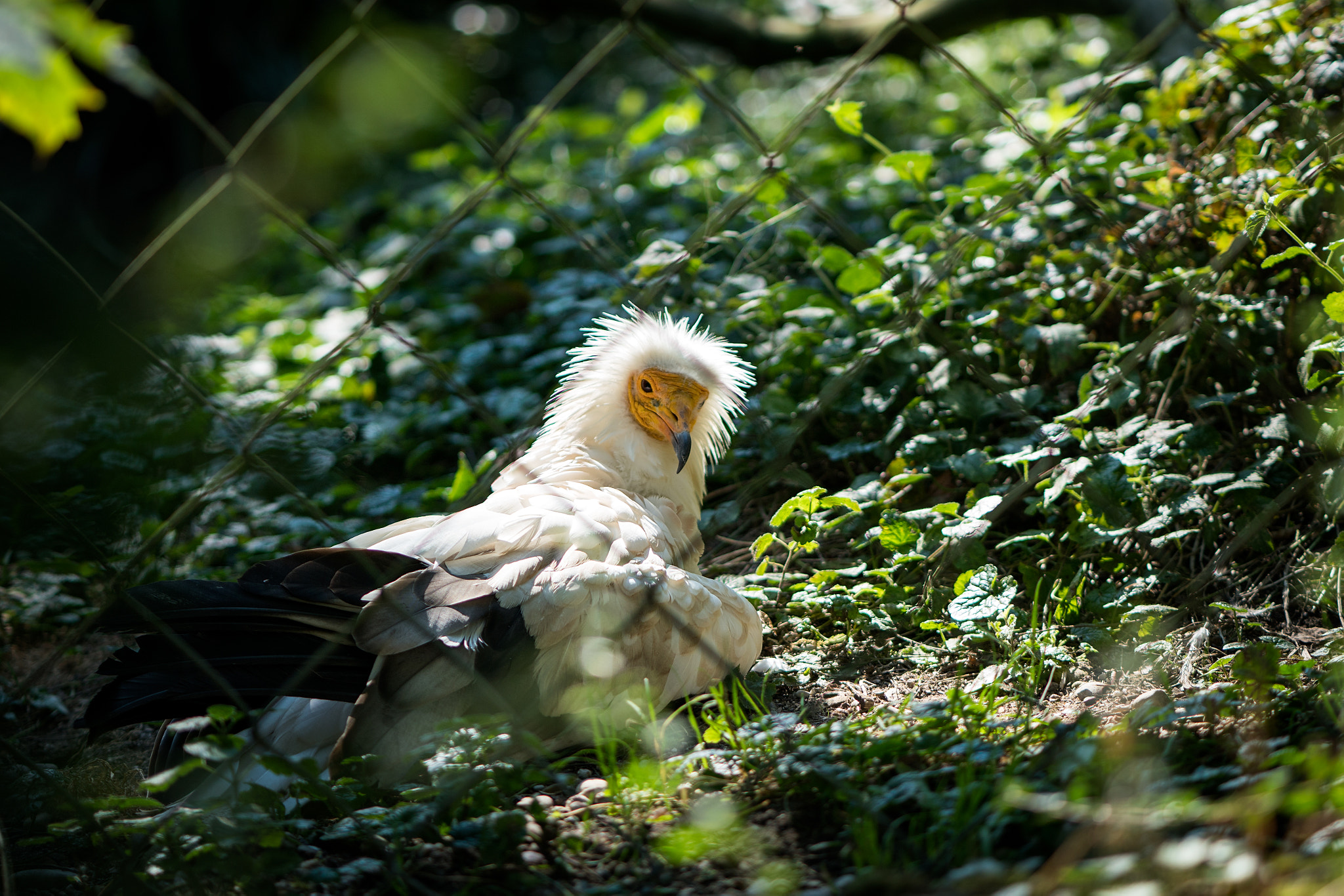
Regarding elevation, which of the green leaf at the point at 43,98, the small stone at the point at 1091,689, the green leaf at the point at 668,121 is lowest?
the small stone at the point at 1091,689

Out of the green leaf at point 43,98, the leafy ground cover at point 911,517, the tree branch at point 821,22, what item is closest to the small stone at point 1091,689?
the leafy ground cover at point 911,517

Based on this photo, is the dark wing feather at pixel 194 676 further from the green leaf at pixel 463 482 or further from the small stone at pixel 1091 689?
the small stone at pixel 1091 689

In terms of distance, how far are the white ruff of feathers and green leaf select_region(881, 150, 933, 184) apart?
825 millimetres

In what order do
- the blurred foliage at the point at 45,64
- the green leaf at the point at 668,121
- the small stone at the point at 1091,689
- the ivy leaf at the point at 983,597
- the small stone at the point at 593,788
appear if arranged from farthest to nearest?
1. the green leaf at the point at 668,121
2. the ivy leaf at the point at 983,597
3. the small stone at the point at 1091,689
4. the small stone at the point at 593,788
5. the blurred foliage at the point at 45,64

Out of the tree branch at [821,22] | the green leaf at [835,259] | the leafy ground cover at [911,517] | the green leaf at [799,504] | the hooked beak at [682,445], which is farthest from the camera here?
the tree branch at [821,22]

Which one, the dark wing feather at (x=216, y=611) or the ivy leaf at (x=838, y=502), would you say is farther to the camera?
the ivy leaf at (x=838, y=502)

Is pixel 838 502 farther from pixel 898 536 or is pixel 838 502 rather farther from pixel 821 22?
pixel 821 22

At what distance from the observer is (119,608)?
5.03 ft

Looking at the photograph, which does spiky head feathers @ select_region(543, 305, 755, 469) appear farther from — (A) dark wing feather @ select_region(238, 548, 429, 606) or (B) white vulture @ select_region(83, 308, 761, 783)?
(A) dark wing feather @ select_region(238, 548, 429, 606)

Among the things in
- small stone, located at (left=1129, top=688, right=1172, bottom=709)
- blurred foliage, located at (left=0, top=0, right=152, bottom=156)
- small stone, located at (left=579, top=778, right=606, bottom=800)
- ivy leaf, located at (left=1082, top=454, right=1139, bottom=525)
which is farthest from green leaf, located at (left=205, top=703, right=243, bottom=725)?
ivy leaf, located at (left=1082, top=454, right=1139, bottom=525)

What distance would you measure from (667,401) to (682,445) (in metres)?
0.13

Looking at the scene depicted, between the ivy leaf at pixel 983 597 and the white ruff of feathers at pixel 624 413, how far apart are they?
2.71 ft

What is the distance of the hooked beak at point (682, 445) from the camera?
2486 millimetres

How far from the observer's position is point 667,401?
254 cm
